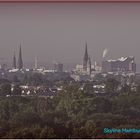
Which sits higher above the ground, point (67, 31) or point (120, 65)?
point (67, 31)

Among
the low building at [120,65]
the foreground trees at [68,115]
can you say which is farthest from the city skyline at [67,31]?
the foreground trees at [68,115]

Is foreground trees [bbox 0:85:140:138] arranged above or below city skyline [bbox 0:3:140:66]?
below

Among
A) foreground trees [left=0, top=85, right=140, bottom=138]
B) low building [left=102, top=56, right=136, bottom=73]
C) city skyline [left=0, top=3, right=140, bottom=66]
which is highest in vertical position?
city skyline [left=0, top=3, right=140, bottom=66]

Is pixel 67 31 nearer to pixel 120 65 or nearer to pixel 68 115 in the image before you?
pixel 120 65

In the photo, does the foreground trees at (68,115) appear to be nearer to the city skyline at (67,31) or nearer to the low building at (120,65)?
the low building at (120,65)

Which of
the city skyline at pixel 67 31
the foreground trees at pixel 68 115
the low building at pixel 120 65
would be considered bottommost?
the foreground trees at pixel 68 115

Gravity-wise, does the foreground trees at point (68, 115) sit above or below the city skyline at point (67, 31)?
below

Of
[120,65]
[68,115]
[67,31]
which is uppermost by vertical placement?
[67,31]

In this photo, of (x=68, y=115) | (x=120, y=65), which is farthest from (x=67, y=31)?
(x=68, y=115)

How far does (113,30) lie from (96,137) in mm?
1037

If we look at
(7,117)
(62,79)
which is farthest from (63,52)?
(7,117)

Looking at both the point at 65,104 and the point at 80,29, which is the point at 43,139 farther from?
the point at 80,29

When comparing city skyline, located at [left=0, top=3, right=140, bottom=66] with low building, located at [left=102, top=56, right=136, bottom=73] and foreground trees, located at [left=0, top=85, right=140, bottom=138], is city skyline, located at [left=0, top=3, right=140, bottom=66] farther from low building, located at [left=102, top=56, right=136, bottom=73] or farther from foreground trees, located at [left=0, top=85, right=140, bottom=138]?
foreground trees, located at [left=0, top=85, right=140, bottom=138]

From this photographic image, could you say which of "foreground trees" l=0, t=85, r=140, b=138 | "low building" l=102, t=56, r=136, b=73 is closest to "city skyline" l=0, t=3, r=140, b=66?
"low building" l=102, t=56, r=136, b=73
